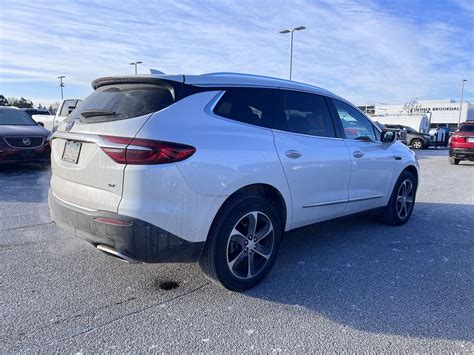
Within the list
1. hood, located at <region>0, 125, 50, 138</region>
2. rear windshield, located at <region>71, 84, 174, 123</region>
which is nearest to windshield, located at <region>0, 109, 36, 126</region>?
hood, located at <region>0, 125, 50, 138</region>

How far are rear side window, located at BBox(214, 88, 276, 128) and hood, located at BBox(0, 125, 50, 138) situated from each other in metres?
7.43

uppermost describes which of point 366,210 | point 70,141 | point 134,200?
point 70,141

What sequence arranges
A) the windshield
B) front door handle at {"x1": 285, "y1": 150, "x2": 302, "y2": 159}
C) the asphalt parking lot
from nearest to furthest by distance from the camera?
1. the asphalt parking lot
2. front door handle at {"x1": 285, "y1": 150, "x2": 302, "y2": 159}
3. the windshield

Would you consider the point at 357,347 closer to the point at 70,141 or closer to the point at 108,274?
the point at 108,274

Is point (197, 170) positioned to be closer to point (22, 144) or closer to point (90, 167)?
point (90, 167)

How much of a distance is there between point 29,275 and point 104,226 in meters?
1.25

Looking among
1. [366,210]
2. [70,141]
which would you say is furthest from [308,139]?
[70,141]

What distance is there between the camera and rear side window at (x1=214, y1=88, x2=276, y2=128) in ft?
11.3

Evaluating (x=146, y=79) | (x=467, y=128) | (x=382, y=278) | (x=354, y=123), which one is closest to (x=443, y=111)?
(x=467, y=128)

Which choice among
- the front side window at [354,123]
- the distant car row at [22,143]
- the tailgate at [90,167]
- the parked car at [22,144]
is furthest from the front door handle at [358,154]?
the parked car at [22,144]

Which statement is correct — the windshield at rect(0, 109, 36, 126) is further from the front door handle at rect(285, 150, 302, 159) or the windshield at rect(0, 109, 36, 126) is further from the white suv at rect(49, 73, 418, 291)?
the front door handle at rect(285, 150, 302, 159)

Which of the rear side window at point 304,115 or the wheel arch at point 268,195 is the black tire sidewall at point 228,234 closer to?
the wheel arch at point 268,195

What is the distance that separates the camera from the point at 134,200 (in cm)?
291

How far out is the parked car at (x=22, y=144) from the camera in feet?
29.5
